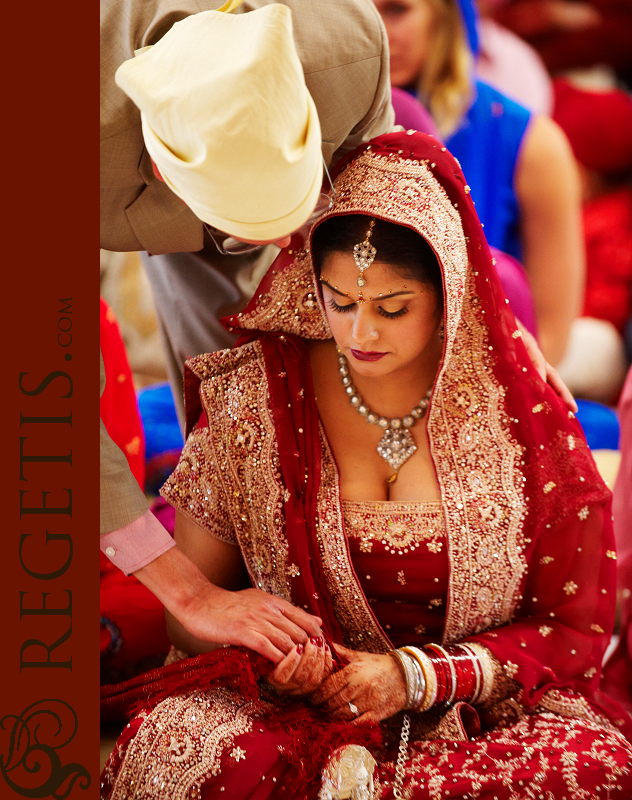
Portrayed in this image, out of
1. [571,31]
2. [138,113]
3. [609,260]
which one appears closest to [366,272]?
[138,113]

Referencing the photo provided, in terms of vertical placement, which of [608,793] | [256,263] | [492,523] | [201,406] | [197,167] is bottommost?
[608,793]

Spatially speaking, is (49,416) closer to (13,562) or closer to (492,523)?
(13,562)

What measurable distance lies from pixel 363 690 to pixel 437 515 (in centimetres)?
28

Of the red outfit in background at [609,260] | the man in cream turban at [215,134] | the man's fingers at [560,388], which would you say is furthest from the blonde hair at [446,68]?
the man's fingers at [560,388]

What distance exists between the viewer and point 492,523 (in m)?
1.49

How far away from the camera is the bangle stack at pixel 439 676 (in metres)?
1.40

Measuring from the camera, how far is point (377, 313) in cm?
141

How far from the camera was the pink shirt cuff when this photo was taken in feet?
4.53

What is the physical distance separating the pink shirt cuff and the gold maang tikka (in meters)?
0.46

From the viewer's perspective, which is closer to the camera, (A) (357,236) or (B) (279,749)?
(B) (279,749)

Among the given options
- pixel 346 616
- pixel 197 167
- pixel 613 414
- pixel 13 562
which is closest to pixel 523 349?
pixel 346 616

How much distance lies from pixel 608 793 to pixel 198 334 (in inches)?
41.8

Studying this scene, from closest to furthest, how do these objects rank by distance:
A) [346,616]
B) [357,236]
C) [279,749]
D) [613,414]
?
[279,749] → [357,236] → [346,616] → [613,414]

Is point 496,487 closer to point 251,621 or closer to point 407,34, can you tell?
point 251,621
